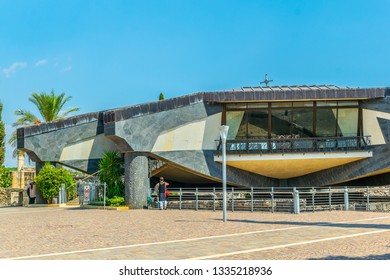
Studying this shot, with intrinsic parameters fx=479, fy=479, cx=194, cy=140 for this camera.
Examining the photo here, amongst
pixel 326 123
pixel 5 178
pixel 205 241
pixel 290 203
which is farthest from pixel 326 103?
pixel 5 178

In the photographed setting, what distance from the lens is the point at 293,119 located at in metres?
29.9

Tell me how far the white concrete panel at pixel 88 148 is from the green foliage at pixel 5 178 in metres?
13.6

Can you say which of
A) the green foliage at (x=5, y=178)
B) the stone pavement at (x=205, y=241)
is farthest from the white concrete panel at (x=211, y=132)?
the green foliage at (x=5, y=178)

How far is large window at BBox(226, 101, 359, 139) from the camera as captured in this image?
2947cm

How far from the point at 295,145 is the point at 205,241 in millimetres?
18774

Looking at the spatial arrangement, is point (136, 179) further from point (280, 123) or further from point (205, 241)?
point (205, 241)

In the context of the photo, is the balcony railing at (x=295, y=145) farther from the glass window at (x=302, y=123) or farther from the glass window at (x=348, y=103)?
the glass window at (x=348, y=103)

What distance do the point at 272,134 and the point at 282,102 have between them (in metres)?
2.11

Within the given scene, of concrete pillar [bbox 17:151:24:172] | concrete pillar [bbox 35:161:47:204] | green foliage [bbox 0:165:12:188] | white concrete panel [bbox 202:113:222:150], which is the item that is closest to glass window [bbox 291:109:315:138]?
white concrete panel [bbox 202:113:222:150]

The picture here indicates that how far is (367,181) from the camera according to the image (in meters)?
31.5

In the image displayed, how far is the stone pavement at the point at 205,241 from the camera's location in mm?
9461

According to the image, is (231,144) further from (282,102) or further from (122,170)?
(122,170)

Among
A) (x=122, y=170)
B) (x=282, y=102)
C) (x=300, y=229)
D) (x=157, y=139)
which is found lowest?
(x=300, y=229)

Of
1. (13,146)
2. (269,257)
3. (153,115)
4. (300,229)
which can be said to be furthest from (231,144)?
(13,146)
